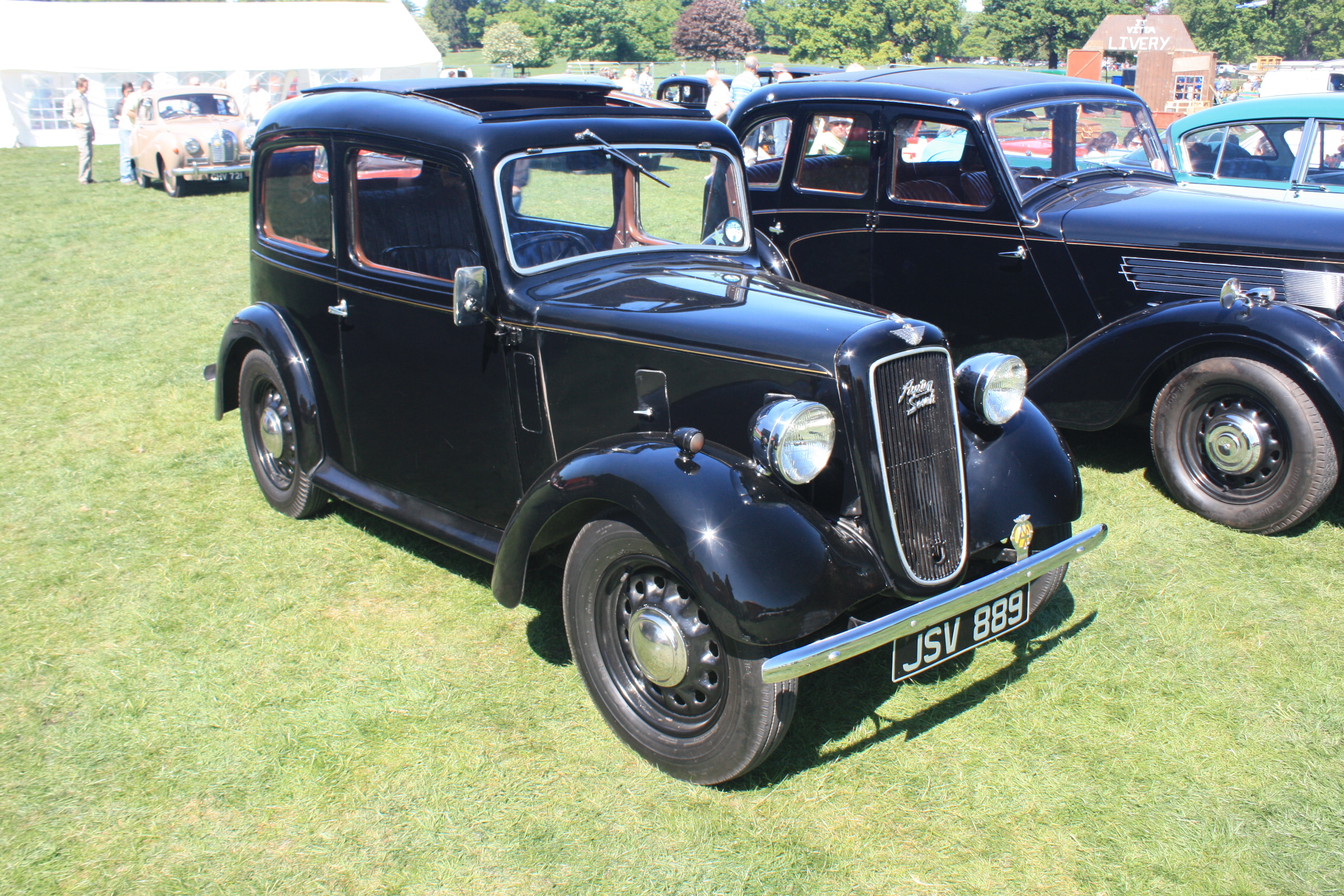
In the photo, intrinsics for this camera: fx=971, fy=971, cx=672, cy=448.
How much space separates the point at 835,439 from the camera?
9.32 feet

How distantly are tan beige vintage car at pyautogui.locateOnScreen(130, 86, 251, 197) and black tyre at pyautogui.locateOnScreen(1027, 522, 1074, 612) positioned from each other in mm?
14817

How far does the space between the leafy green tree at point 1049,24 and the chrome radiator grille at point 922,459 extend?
252 ft

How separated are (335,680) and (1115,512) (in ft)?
11.8

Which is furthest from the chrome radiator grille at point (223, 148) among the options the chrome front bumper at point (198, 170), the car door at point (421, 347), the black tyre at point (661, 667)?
the black tyre at point (661, 667)

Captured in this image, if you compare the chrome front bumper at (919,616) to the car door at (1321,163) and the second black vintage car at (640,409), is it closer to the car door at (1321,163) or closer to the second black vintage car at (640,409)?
the second black vintage car at (640,409)

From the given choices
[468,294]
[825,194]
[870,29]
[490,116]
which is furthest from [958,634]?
[870,29]

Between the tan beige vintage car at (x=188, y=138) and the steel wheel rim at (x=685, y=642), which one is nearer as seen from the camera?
the steel wheel rim at (x=685, y=642)

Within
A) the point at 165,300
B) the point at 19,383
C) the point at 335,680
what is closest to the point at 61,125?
the point at 165,300

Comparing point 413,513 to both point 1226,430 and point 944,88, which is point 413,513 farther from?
point 944,88

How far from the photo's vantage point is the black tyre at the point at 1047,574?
342 centimetres

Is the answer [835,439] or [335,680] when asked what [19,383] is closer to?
[335,680]

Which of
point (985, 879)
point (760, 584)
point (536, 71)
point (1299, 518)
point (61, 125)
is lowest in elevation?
point (985, 879)

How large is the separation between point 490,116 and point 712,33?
86.4 metres

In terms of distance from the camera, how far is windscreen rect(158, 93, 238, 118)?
53.8ft
